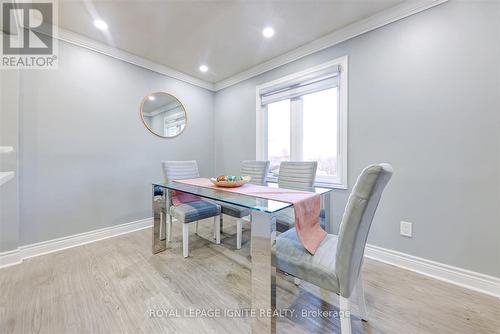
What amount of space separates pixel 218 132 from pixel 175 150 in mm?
927

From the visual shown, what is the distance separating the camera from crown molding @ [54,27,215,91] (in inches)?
90.7

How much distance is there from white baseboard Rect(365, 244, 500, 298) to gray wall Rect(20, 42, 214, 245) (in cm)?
309

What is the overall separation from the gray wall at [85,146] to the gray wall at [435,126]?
112 inches

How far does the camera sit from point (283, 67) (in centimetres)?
289

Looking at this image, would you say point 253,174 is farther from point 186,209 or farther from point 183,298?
point 183,298

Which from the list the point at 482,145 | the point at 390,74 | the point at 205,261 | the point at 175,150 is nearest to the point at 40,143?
the point at 175,150

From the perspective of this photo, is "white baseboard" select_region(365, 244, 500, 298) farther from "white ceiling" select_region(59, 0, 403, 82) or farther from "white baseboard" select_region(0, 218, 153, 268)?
"white baseboard" select_region(0, 218, 153, 268)

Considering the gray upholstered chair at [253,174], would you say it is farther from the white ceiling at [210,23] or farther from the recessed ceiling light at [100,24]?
the recessed ceiling light at [100,24]

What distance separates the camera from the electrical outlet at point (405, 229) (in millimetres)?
1886

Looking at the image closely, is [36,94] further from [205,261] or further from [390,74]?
[390,74]

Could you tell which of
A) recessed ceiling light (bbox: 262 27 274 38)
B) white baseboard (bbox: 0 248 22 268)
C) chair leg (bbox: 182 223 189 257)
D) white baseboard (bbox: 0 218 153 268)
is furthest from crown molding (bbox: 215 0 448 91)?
white baseboard (bbox: 0 248 22 268)

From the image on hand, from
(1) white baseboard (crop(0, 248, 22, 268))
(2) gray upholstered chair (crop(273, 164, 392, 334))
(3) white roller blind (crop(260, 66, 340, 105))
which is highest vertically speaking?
(3) white roller blind (crop(260, 66, 340, 105))

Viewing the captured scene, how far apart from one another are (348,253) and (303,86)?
7.54 feet

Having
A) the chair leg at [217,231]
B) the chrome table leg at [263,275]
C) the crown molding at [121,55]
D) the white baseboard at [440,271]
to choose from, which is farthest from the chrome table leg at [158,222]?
the white baseboard at [440,271]
